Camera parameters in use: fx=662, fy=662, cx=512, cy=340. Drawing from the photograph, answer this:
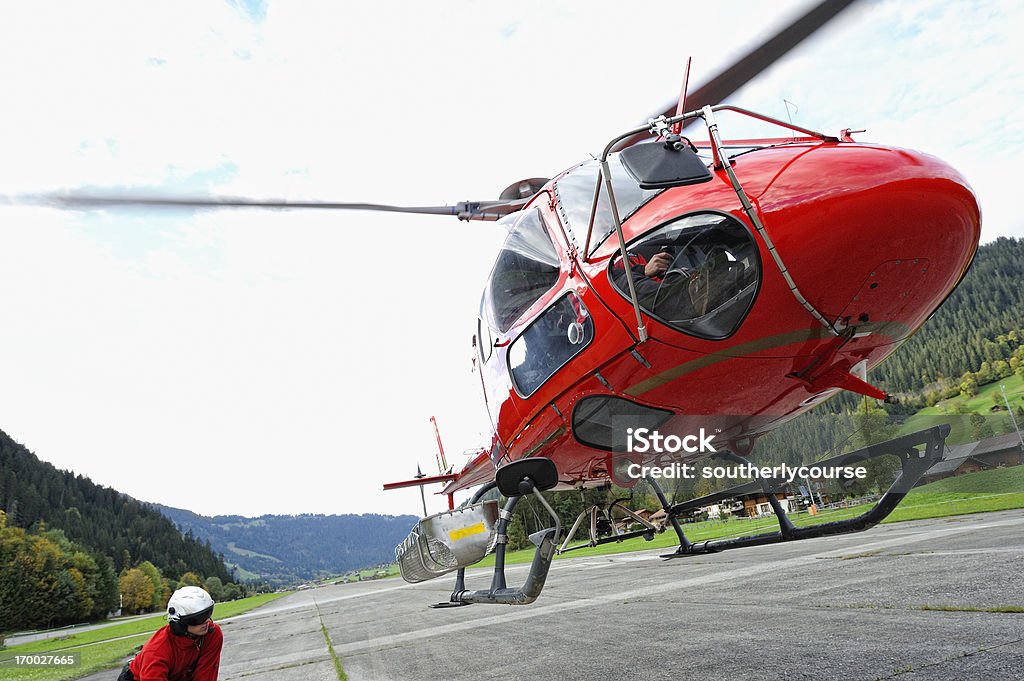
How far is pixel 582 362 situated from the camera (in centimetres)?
441

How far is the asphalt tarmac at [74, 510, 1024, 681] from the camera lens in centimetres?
550

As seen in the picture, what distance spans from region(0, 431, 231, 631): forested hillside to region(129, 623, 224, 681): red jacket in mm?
84435

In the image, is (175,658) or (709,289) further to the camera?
(175,658)

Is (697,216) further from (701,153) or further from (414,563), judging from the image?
(414,563)

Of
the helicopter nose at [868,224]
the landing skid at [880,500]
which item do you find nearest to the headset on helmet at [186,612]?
the landing skid at [880,500]

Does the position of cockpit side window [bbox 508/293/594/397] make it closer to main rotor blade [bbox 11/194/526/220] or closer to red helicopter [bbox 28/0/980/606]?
red helicopter [bbox 28/0/980/606]

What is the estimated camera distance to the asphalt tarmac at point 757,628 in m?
5.50

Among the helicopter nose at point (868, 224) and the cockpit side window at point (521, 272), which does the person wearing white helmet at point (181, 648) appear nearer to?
the cockpit side window at point (521, 272)

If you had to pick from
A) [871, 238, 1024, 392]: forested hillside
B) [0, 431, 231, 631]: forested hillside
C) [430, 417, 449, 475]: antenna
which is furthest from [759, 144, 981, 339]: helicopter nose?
[0, 431, 231, 631]: forested hillside

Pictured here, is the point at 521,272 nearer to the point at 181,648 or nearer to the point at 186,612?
the point at 186,612

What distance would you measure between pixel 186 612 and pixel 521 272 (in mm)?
4020

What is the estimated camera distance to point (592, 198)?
14.7 feet

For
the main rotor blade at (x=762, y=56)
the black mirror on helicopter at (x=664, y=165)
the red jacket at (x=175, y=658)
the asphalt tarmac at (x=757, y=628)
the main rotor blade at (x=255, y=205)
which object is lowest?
the asphalt tarmac at (x=757, y=628)

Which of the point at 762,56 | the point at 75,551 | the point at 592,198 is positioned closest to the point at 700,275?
the point at 592,198
